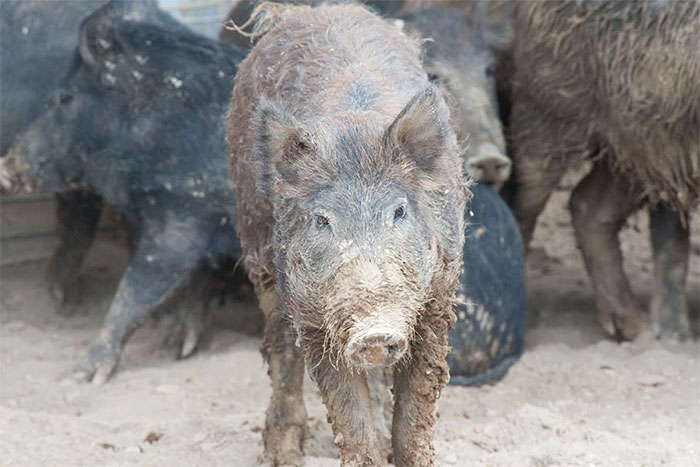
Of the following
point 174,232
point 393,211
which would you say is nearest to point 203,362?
point 174,232

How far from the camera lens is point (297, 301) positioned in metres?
3.12

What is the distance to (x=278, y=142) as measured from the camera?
10.6ft

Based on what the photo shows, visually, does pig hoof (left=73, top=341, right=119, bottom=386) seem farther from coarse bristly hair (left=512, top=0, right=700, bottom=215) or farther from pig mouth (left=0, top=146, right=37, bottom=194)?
coarse bristly hair (left=512, top=0, right=700, bottom=215)

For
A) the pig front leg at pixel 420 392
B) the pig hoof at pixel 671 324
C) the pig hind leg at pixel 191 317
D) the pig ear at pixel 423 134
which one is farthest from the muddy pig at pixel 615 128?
the pig front leg at pixel 420 392

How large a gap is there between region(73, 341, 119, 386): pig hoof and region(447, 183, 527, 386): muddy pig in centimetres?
171

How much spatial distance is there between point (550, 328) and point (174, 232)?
2.12 m

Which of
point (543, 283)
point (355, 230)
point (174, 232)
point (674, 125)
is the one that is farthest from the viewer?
point (543, 283)

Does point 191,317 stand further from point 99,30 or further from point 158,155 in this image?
point 99,30

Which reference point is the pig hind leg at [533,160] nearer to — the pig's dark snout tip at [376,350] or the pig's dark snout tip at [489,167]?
the pig's dark snout tip at [489,167]

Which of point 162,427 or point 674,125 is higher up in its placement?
point 674,125

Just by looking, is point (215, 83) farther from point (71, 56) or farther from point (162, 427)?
point (162, 427)

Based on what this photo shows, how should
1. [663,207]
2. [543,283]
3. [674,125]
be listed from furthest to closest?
[543,283] < [663,207] < [674,125]

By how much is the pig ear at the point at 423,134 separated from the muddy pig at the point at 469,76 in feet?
6.26

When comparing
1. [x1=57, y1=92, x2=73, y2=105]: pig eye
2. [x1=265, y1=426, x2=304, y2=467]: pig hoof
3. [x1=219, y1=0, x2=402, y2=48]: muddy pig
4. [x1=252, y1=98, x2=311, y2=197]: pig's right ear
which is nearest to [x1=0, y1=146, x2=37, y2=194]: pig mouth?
[x1=57, y1=92, x2=73, y2=105]: pig eye
